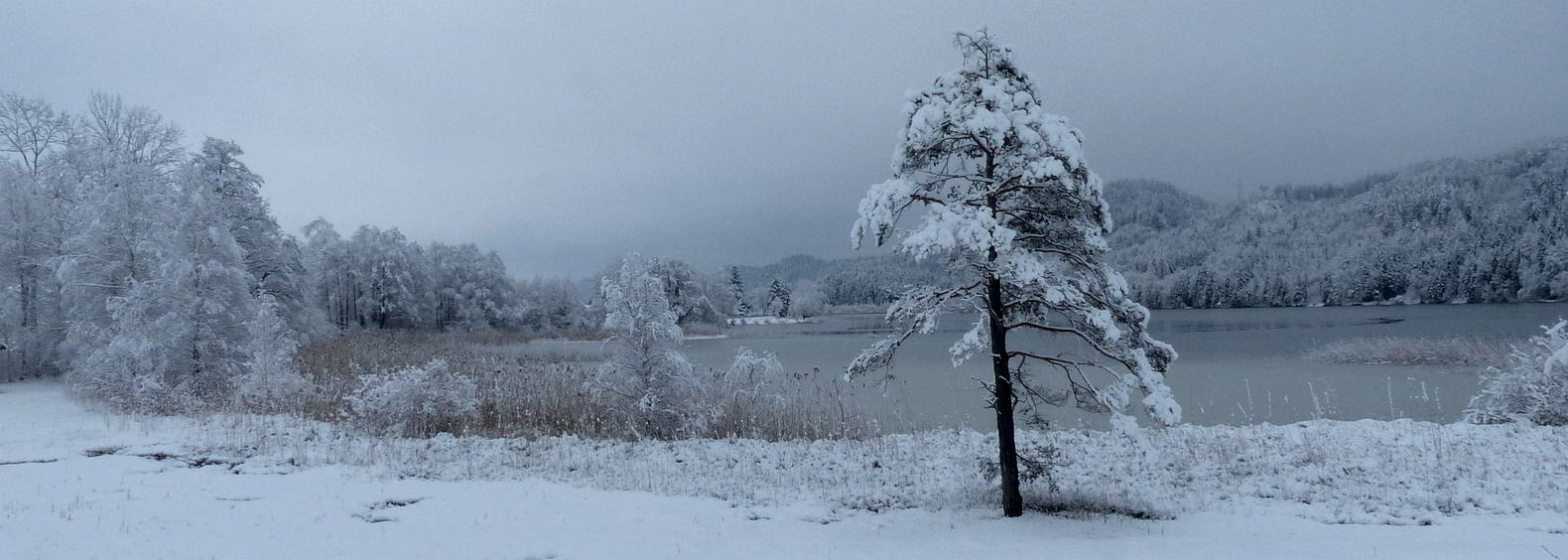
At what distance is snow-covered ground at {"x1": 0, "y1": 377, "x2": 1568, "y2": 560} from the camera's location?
22.5 feet

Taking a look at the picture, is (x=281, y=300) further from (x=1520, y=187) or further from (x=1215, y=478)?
(x=1520, y=187)

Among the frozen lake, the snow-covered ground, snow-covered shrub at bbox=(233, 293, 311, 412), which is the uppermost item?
snow-covered shrub at bbox=(233, 293, 311, 412)

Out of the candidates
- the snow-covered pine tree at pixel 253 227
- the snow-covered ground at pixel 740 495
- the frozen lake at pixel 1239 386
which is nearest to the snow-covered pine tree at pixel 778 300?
the frozen lake at pixel 1239 386

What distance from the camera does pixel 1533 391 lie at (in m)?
13.7

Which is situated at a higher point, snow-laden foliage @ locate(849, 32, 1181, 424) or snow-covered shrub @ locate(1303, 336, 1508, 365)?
snow-laden foliage @ locate(849, 32, 1181, 424)

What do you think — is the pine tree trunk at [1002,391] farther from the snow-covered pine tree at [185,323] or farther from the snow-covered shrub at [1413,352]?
the snow-covered shrub at [1413,352]

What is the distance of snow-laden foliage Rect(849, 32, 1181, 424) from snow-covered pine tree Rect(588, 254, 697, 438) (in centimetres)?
778

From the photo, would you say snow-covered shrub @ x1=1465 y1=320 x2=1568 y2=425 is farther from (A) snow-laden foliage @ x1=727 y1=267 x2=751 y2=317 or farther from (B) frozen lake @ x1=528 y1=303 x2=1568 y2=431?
(A) snow-laden foliage @ x1=727 y1=267 x2=751 y2=317

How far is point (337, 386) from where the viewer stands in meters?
18.7

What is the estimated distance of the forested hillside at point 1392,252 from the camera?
86.8 metres

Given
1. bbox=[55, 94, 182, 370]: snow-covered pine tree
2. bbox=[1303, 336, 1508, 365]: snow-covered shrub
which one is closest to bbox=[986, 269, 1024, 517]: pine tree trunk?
bbox=[55, 94, 182, 370]: snow-covered pine tree

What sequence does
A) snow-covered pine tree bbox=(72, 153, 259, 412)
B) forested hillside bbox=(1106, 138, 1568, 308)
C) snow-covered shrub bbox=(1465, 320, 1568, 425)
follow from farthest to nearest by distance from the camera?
forested hillside bbox=(1106, 138, 1568, 308) → snow-covered pine tree bbox=(72, 153, 259, 412) → snow-covered shrub bbox=(1465, 320, 1568, 425)

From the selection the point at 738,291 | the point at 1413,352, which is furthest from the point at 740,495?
the point at 738,291

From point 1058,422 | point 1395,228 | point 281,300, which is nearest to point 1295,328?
point 1058,422
